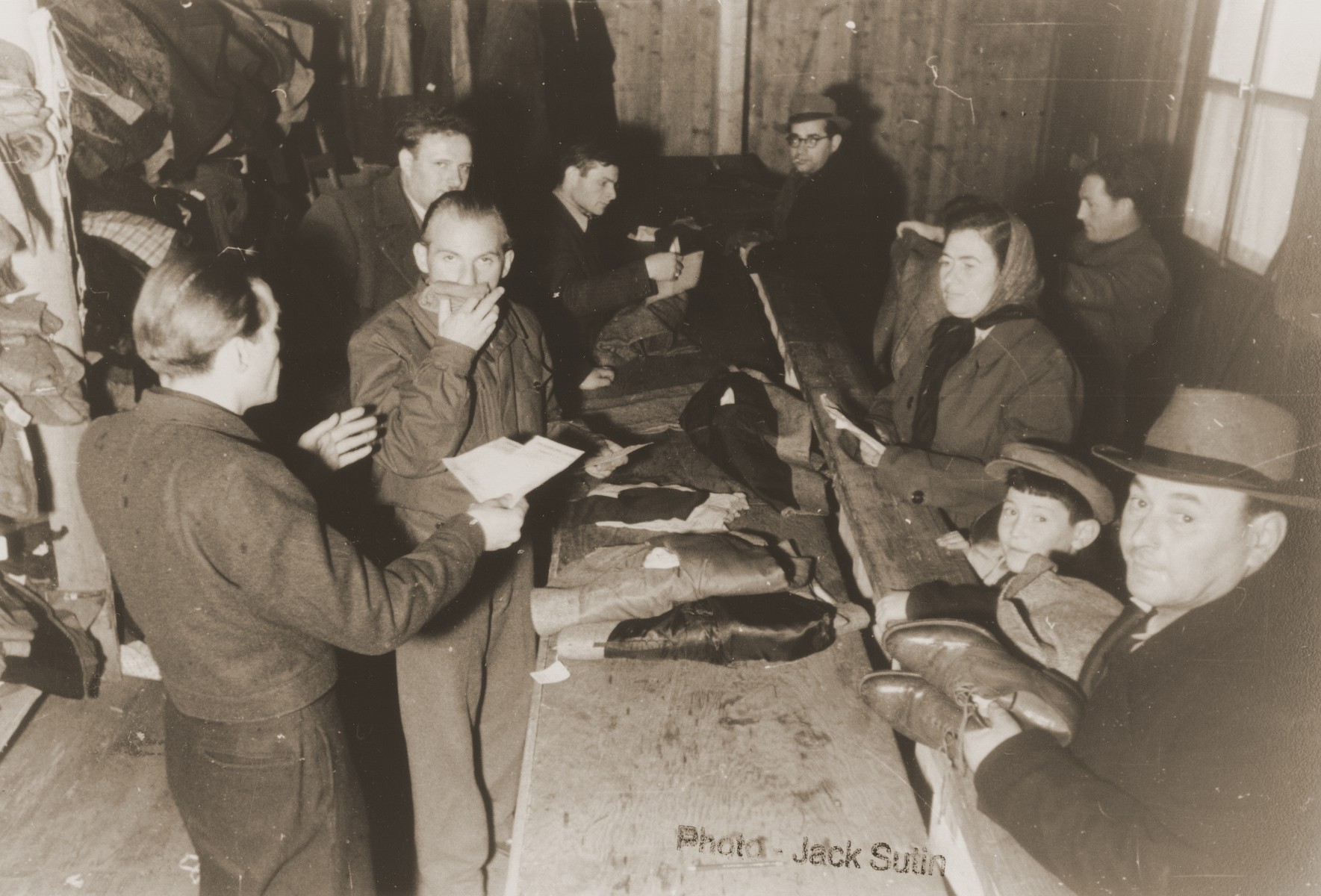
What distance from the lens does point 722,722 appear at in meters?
2.55

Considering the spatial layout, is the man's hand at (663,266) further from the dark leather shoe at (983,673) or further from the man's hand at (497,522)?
the dark leather shoe at (983,673)

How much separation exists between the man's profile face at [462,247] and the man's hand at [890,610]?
1542 mm

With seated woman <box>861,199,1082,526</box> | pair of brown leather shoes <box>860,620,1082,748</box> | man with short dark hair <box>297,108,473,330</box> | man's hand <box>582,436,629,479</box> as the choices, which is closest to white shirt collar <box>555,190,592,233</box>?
man with short dark hair <box>297,108,473,330</box>

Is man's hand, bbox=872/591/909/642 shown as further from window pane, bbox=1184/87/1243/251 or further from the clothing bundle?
window pane, bbox=1184/87/1243/251

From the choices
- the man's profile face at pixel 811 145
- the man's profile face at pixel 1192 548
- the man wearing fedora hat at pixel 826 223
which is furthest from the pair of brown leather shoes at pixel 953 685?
the man's profile face at pixel 811 145

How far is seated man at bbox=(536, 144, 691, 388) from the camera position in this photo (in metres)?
4.62

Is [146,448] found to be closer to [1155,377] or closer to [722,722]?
[722,722]

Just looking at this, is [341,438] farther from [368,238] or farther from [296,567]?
[368,238]

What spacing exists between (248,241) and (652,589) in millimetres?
3427

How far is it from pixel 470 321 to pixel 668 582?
3.21 ft

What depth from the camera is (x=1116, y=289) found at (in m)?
4.79

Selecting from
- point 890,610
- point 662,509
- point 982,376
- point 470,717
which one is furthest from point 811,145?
point 470,717

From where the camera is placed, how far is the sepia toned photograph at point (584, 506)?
2.00 meters

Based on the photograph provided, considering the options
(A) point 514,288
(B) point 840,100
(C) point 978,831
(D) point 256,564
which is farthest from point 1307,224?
(B) point 840,100
